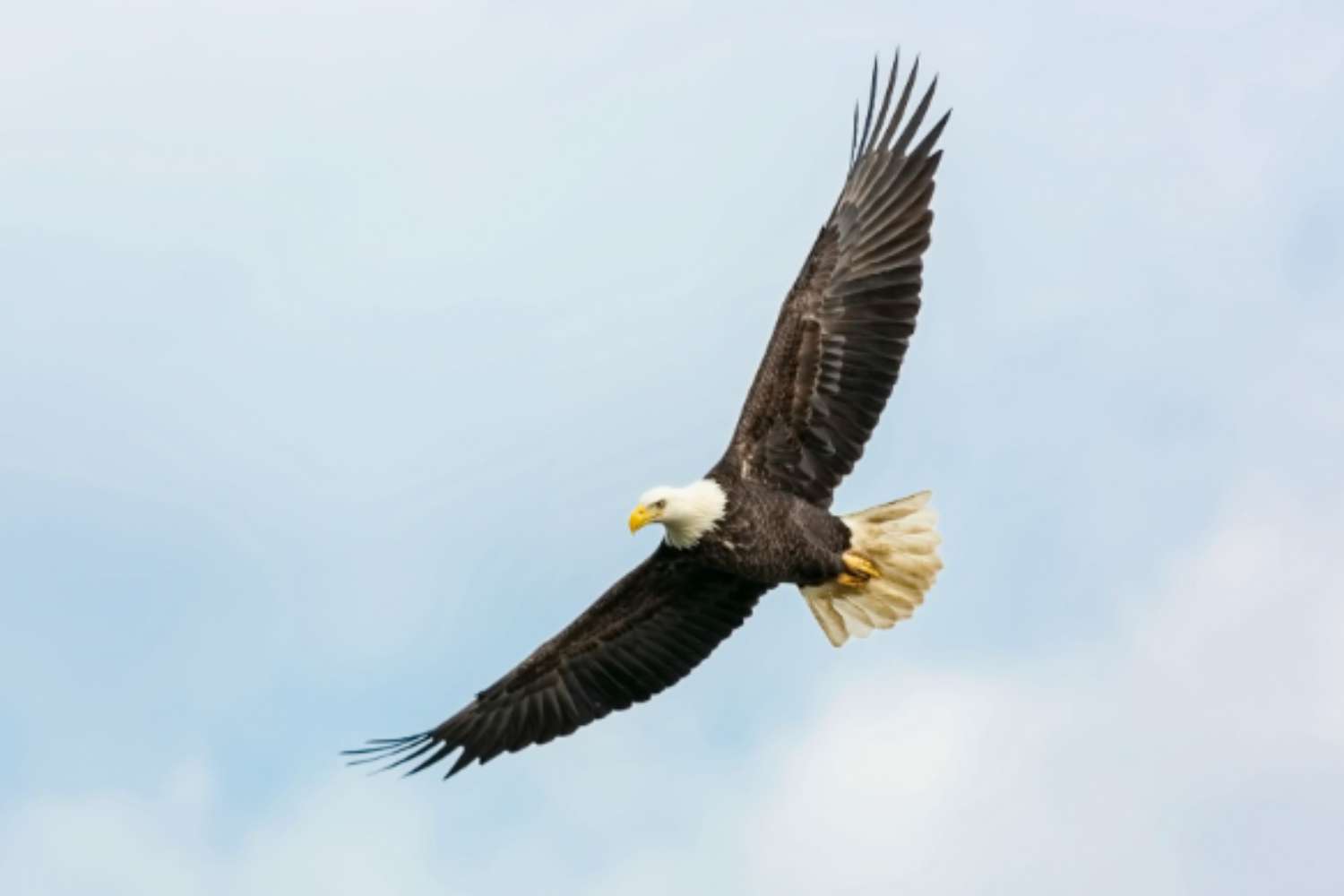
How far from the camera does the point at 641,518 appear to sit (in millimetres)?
15586

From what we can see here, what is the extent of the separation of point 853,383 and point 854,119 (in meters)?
1.78

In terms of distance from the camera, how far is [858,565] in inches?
643

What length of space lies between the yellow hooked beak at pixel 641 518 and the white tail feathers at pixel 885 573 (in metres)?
1.37

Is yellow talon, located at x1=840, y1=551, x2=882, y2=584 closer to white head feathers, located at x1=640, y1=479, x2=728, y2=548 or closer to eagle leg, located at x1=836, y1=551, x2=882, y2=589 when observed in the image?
eagle leg, located at x1=836, y1=551, x2=882, y2=589

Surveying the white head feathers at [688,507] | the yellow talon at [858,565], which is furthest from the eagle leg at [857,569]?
the white head feathers at [688,507]

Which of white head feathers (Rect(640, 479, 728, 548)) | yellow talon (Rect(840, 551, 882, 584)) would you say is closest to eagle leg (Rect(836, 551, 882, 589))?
yellow talon (Rect(840, 551, 882, 584))

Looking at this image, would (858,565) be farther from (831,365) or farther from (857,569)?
(831,365)

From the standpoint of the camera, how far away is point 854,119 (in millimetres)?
16656

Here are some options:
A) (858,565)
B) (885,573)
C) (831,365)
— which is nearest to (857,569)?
(858,565)

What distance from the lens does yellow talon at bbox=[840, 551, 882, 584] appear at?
53.6 feet

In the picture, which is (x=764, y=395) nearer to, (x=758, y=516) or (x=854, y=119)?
(x=758, y=516)

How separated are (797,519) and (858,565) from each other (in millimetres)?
754

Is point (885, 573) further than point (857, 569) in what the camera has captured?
Yes

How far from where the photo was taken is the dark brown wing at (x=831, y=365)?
16000mm
